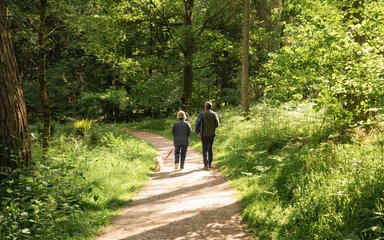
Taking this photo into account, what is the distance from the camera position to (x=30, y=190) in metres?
6.20

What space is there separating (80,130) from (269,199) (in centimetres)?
1191

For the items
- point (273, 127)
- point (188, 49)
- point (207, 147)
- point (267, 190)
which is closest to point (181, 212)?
point (267, 190)

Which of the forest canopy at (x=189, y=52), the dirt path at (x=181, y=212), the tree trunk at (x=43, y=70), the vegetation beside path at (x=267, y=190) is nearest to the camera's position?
the vegetation beside path at (x=267, y=190)

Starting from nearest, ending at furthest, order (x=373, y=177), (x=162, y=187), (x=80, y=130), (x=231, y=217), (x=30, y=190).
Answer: (x=373, y=177), (x=30, y=190), (x=231, y=217), (x=162, y=187), (x=80, y=130)

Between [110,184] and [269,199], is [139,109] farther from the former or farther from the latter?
[269,199]

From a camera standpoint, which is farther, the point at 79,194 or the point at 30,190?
the point at 79,194

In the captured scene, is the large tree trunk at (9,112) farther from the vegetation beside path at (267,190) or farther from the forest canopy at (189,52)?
the forest canopy at (189,52)

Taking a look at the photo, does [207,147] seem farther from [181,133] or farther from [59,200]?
[59,200]

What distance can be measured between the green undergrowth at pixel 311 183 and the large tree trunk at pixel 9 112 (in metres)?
4.61

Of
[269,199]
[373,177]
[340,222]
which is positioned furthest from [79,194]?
[373,177]

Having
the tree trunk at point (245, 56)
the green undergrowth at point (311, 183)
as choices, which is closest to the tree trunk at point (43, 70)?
the green undergrowth at point (311, 183)

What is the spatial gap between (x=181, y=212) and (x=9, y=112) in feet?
12.7

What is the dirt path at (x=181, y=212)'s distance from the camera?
6164mm

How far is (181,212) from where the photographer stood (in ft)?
24.0
